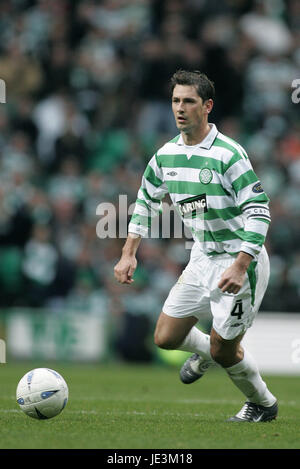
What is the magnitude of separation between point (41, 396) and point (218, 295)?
1462 millimetres

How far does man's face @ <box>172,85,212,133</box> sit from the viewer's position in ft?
21.3

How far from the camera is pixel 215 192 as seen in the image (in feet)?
21.1

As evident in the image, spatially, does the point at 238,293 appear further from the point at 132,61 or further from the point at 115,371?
the point at 132,61

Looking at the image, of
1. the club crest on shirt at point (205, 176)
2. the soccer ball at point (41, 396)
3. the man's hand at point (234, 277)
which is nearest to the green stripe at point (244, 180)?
the club crest on shirt at point (205, 176)

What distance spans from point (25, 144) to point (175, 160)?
868 centimetres

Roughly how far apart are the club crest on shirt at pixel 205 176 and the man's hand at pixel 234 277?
68 centimetres

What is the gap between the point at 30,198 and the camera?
552 inches

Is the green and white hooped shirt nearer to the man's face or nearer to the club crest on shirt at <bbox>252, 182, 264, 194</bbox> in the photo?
the club crest on shirt at <bbox>252, 182, 264, 194</bbox>

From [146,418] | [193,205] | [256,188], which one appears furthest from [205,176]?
[146,418]

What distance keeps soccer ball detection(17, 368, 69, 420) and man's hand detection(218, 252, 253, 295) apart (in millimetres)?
1427

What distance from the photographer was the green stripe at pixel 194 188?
6430 mm

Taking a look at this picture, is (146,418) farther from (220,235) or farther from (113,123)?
(113,123)

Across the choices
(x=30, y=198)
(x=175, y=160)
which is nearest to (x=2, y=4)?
(x=30, y=198)

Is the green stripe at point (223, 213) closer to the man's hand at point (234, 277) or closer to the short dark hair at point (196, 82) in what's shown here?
the man's hand at point (234, 277)
